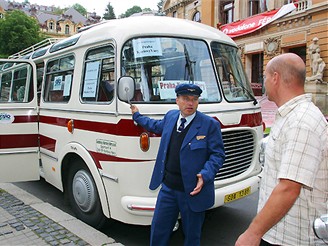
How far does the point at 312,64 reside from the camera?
71.4ft

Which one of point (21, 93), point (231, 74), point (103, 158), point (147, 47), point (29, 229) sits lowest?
point (29, 229)

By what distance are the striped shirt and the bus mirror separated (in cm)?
198

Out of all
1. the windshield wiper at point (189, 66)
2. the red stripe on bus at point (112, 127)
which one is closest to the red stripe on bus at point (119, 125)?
the red stripe on bus at point (112, 127)

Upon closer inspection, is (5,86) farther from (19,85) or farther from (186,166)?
(186,166)

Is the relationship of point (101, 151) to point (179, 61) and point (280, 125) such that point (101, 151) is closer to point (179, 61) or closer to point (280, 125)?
point (179, 61)

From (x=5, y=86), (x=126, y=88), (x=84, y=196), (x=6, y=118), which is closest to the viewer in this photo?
(x=126, y=88)

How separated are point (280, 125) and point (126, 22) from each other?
8.95 ft

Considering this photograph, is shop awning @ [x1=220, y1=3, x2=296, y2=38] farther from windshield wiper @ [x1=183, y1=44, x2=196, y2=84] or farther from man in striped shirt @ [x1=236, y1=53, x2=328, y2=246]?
man in striped shirt @ [x1=236, y1=53, x2=328, y2=246]

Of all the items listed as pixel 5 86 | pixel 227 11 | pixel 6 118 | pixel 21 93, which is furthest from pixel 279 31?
pixel 6 118

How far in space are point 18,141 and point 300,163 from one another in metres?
4.62

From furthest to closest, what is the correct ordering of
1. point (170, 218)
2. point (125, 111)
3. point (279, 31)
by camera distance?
point (279, 31) < point (125, 111) < point (170, 218)

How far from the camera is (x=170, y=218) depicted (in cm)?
337

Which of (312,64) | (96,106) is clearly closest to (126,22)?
(96,106)

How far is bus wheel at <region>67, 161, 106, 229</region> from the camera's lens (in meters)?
4.40
